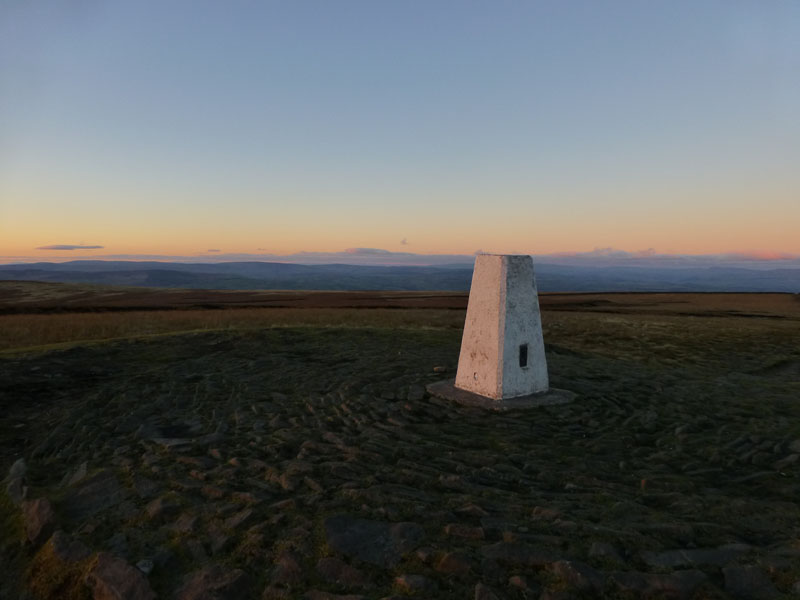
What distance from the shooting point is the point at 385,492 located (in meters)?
6.49

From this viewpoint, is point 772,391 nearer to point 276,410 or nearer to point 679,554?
point 679,554

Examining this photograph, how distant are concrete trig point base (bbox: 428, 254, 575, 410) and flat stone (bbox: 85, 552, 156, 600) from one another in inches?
315

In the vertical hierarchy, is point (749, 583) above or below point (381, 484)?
above

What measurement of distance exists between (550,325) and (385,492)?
24046mm

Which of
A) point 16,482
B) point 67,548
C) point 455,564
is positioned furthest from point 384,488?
point 16,482

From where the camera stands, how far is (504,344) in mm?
11648

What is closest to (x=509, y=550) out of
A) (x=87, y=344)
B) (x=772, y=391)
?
(x=772, y=391)

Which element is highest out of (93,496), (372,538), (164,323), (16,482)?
(372,538)

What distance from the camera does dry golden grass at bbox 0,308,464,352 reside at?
2242 centimetres

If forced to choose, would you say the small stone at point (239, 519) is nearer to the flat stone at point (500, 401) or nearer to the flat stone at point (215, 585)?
the flat stone at point (215, 585)

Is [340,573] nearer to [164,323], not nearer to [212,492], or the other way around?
[212,492]

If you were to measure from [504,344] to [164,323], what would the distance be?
76.3ft

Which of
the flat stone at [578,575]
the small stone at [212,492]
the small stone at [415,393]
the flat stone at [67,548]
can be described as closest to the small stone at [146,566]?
the flat stone at [67,548]

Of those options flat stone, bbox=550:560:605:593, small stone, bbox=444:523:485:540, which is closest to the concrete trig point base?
small stone, bbox=444:523:485:540
